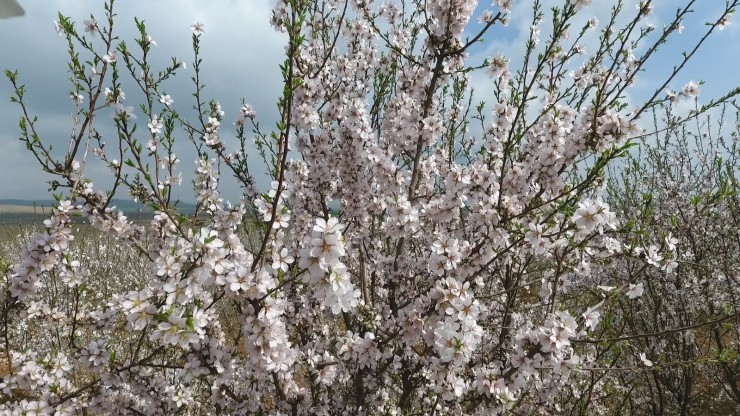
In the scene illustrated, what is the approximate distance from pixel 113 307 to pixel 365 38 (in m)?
3.99

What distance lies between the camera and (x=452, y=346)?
3156 mm

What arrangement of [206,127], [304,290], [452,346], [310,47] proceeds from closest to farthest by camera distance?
[452,346]
[206,127]
[310,47]
[304,290]

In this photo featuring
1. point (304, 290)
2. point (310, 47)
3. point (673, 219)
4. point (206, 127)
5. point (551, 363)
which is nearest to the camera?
point (551, 363)

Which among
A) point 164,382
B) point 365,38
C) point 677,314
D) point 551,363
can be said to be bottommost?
point 164,382

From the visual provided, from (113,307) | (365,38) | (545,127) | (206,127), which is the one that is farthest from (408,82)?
(113,307)

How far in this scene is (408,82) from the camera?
466 centimetres

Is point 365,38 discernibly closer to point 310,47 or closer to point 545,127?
point 310,47

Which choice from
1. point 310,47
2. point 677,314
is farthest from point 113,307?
point 677,314

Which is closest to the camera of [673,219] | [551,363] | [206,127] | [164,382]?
[551,363]

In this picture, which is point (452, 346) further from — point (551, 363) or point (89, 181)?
point (89, 181)

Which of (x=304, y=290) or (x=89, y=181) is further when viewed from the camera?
(x=304, y=290)

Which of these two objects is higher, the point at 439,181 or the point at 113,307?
the point at 439,181

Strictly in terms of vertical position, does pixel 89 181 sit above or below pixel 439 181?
below

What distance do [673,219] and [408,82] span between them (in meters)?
2.76
